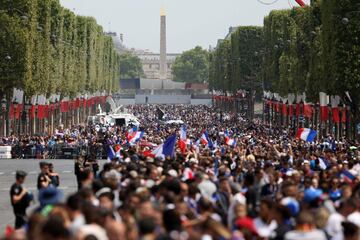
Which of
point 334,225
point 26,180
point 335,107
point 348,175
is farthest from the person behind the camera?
point 335,107

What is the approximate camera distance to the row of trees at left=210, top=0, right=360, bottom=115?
69.3 metres

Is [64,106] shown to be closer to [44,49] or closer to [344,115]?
[44,49]

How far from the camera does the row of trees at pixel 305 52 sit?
6931cm

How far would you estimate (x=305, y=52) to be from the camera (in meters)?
99.7

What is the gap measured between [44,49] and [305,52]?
59.9 feet

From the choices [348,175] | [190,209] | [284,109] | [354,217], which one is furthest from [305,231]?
[284,109]

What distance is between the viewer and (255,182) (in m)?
23.2

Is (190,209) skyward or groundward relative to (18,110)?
skyward

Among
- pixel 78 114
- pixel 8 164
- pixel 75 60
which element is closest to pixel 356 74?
pixel 8 164

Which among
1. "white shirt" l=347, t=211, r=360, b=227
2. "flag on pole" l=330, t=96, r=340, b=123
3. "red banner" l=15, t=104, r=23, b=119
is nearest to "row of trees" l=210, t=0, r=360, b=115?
"flag on pole" l=330, t=96, r=340, b=123

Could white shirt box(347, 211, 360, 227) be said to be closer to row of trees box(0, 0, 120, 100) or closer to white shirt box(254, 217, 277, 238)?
white shirt box(254, 217, 277, 238)

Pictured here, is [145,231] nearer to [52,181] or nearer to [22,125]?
[52,181]

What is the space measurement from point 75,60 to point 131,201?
108 m

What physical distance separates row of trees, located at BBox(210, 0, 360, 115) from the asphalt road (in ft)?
46.4
